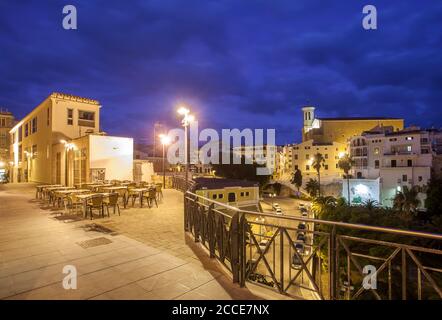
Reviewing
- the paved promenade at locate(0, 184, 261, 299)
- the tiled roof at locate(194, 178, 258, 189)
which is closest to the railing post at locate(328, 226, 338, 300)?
the paved promenade at locate(0, 184, 261, 299)

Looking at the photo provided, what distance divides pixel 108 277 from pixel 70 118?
23380mm

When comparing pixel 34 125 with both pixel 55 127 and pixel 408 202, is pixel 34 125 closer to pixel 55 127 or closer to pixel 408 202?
pixel 55 127

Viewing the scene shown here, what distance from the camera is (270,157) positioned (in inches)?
3105

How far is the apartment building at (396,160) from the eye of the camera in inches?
1432

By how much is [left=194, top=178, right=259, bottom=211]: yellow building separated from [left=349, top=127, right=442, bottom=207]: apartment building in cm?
2191

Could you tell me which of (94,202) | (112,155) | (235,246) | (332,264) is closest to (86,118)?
(112,155)

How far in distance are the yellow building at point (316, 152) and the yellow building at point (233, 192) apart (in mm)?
29610

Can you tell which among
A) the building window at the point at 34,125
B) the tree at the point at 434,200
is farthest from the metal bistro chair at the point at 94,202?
the tree at the point at 434,200

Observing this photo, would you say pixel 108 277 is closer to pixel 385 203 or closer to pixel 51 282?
pixel 51 282

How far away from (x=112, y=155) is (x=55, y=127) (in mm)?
7718

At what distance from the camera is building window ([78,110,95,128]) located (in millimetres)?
23578

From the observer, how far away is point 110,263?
4.55 m

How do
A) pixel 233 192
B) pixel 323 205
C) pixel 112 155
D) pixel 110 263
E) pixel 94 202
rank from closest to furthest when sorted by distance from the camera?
pixel 110 263 → pixel 94 202 → pixel 112 155 → pixel 233 192 → pixel 323 205
